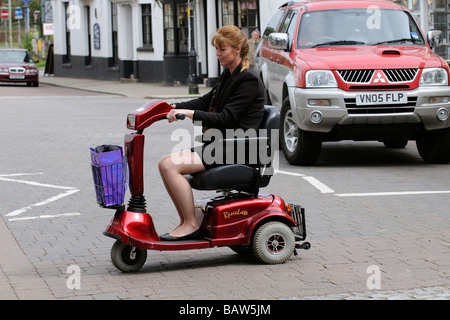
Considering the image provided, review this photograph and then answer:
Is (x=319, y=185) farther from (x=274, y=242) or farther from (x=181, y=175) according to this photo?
(x=181, y=175)

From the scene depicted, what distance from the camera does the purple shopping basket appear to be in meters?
6.08

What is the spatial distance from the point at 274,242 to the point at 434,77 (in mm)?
5500

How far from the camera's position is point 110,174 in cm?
610

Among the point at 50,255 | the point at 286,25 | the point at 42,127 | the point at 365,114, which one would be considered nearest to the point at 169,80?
the point at 42,127

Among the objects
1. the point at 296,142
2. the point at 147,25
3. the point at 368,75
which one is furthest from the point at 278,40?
the point at 147,25

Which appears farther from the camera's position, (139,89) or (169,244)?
(139,89)

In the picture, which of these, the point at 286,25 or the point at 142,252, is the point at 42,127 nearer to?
the point at 286,25

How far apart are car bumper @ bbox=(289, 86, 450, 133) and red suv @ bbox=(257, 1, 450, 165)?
0.04 feet

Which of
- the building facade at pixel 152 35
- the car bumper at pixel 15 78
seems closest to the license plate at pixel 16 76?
the car bumper at pixel 15 78

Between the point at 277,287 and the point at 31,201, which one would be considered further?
the point at 31,201

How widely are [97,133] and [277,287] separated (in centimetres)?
1130

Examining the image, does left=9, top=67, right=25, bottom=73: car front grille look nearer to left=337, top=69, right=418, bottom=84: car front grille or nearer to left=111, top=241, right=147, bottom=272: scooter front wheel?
left=337, top=69, right=418, bottom=84: car front grille

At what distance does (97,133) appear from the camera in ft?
55.1

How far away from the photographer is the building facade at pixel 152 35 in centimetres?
3162
